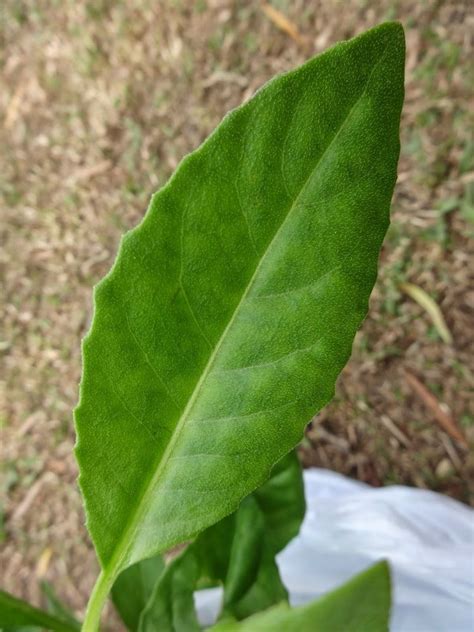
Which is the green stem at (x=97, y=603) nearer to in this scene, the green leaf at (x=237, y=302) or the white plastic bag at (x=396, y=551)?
the green leaf at (x=237, y=302)

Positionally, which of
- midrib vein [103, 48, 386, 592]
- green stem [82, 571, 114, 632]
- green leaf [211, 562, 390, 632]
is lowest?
green leaf [211, 562, 390, 632]

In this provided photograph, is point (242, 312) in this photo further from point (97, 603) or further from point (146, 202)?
point (146, 202)

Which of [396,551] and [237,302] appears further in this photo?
[396,551]

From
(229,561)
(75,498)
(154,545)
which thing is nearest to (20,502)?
(75,498)

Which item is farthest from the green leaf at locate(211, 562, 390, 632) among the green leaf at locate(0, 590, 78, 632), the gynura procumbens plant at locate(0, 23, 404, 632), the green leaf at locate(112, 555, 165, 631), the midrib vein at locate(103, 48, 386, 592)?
the green leaf at locate(112, 555, 165, 631)

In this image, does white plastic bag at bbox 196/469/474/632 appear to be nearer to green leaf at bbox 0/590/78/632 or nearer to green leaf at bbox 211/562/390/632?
green leaf at bbox 0/590/78/632

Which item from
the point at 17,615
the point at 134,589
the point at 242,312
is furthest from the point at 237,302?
the point at 134,589
